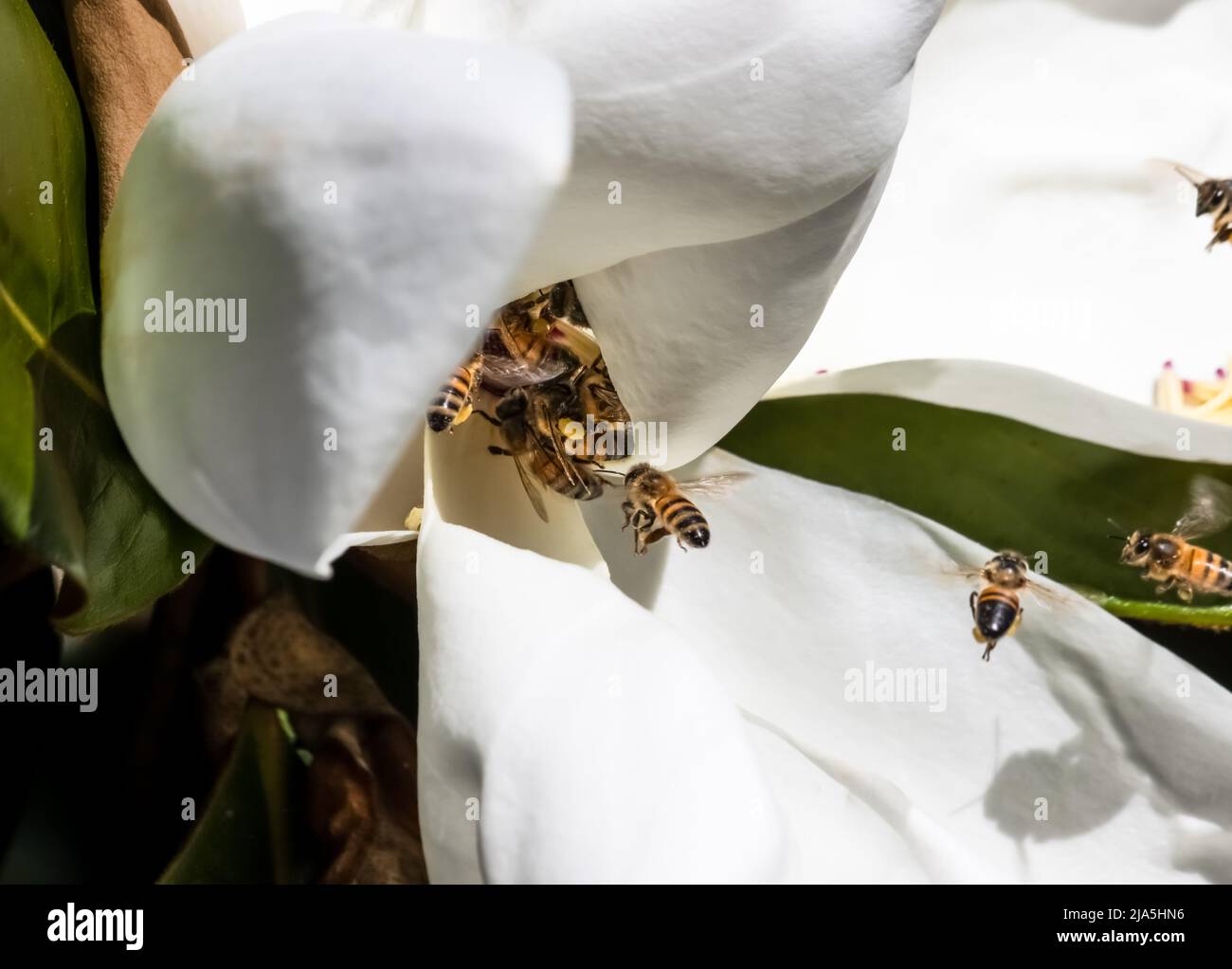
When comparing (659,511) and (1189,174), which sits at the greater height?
(1189,174)

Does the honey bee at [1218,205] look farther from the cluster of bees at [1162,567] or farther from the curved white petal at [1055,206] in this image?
the cluster of bees at [1162,567]

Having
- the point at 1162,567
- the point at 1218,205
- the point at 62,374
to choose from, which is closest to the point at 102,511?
the point at 62,374

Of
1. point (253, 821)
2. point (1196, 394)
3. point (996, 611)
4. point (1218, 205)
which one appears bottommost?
point (253, 821)

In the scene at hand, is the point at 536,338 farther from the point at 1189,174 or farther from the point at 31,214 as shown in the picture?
the point at 1189,174

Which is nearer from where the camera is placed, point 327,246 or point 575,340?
point 327,246

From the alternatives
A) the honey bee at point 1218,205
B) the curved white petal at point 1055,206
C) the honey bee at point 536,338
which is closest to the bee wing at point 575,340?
the honey bee at point 536,338
